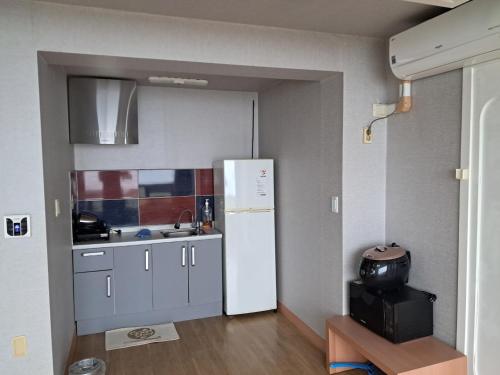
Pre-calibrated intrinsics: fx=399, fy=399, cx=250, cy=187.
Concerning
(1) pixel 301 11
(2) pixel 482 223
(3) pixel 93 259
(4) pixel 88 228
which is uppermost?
(1) pixel 301 11

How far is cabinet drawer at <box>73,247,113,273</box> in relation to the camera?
349 cm

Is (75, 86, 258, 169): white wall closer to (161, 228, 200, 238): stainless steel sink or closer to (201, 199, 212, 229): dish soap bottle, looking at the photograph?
(201, 199, 212, 229): dish soap bottle

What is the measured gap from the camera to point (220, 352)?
327 centimetres

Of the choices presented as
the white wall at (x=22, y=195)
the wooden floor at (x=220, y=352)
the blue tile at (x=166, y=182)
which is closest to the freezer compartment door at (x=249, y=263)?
the wooden floor at (x=220, y=352)

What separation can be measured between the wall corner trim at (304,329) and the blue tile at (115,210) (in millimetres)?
1767

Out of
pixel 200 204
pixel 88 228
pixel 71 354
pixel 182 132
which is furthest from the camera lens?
pixel 200 204

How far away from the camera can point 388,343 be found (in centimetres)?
247

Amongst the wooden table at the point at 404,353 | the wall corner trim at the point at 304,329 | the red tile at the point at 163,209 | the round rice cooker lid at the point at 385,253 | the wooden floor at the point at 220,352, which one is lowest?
the wooden floor at the point at 220,352

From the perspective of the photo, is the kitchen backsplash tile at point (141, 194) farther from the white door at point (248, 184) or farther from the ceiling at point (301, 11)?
the ceiling at point (301, 11)

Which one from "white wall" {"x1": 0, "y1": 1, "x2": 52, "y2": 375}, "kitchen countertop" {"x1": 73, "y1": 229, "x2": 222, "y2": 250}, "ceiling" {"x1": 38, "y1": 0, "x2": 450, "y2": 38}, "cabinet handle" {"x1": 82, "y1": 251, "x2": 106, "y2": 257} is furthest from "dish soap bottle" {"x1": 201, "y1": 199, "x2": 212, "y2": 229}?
"ceiling" {"x1": 38, "y1": 0, "x2": 450, "y2": 38}

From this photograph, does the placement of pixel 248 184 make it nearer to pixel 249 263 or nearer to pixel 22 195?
pixel 249 263

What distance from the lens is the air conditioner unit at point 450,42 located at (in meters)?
1.92

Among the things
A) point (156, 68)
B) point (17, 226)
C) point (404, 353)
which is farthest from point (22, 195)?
point (404, 353)

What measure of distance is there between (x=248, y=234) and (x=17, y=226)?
85.5 inches
